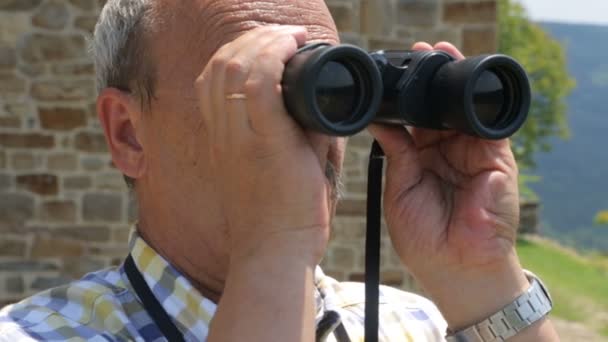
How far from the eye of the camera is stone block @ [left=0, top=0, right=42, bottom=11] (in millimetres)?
4883

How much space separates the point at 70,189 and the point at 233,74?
3.96 metres

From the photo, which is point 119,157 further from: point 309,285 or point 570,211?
point 570,211

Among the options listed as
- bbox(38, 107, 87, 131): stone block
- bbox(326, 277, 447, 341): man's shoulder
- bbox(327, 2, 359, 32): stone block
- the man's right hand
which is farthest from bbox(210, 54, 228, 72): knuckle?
bbox(38, 107, 87, 131): stone block

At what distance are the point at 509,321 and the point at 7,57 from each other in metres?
3.92

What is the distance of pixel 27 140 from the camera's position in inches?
195

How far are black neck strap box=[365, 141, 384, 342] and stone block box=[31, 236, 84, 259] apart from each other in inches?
143

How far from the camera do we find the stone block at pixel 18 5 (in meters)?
4.88

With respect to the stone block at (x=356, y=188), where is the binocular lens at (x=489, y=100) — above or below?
above

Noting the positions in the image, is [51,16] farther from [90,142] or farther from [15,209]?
[15,209]

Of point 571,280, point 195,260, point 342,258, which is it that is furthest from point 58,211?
point 571,280

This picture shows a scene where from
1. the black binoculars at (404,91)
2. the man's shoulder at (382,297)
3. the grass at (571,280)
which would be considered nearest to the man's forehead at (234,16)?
the black binoculars at (404,91)

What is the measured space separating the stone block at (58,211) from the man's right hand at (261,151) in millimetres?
3895

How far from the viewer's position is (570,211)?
63.1 m

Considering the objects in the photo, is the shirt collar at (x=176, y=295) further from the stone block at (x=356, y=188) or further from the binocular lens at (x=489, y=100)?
the stone block at (x=356, y=188)
